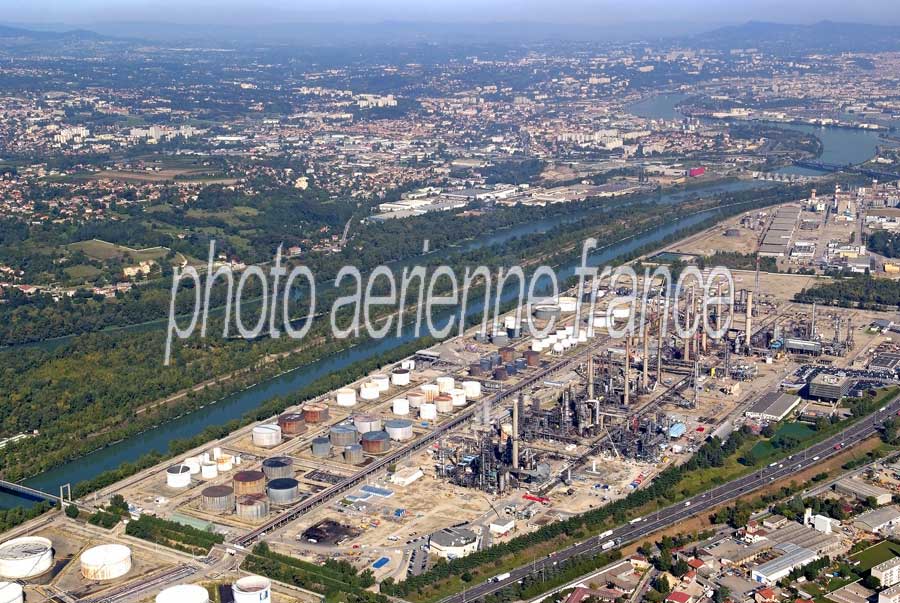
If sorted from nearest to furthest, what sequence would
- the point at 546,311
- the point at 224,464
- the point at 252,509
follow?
the point at 252,509, the point at 224,464, the point at 546,311

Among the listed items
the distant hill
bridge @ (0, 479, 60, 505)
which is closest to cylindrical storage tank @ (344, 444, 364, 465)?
bridge @ (0, 479, 60, 505)

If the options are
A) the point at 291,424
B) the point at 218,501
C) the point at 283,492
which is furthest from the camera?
the point at 291,424

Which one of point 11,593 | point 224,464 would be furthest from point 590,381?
point 11,593

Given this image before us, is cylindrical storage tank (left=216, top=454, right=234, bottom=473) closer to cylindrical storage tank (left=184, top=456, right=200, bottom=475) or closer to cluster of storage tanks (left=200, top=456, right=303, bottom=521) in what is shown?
cylindrical storage tank (left=184, top=456, right=200, bottom=475)

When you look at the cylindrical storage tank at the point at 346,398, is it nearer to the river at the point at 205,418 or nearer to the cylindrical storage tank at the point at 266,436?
the river at the point at 205,418

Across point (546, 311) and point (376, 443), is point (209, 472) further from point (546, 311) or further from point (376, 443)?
point (546, 311)

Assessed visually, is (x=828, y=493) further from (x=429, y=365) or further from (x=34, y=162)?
(x=34, y=162)

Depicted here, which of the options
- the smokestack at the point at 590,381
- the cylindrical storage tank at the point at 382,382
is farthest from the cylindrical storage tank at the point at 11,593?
the smokestack at the point at 590,381
